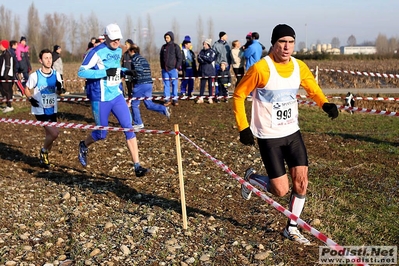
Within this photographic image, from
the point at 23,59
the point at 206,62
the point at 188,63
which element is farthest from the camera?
the point at 23,59

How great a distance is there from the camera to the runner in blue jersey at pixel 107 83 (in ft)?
22.8

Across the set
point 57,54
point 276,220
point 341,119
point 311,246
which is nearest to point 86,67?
point 276,220

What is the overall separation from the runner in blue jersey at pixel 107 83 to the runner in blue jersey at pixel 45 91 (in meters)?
1.09

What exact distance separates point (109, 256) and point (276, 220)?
6.19ft

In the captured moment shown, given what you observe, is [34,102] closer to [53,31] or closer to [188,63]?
[188,63]

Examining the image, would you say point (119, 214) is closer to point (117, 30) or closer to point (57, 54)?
point (117, 30)

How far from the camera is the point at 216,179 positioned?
7.16 metres

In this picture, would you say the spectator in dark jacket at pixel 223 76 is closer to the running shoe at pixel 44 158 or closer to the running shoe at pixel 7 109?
the running shoe at pixel 7 109

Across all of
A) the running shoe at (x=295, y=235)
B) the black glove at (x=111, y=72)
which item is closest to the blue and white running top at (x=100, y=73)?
the black glove at (x=111, y=72)

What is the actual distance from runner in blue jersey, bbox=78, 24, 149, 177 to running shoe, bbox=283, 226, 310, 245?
272cm

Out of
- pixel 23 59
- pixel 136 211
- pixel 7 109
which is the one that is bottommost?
pixel 136 211

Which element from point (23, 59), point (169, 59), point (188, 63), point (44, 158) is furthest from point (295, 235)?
point (23, 59)

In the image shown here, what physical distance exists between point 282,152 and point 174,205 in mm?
1809

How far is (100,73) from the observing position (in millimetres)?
6957
